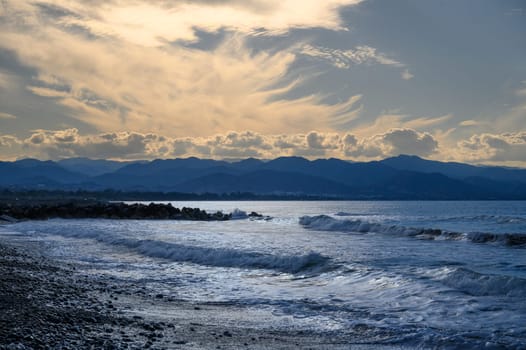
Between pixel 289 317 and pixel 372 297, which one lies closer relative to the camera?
pixel 289 317

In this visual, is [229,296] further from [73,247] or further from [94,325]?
[73,247]

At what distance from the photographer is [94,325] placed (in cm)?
873

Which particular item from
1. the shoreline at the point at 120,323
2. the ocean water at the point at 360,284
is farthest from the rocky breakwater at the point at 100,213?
the shoreline at the point at 120,323

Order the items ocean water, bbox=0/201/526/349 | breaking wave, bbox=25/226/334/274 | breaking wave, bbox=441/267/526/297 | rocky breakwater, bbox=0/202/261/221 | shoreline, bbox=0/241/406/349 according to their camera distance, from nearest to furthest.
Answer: shoreline, bbox=0/241/406/349 < ocean water, bbox=0/201/526/349 < breaking wave, bbox=441/267/526/297 < breaking wave, bbox=25/226/334/274 < rocky breakwater, bbox=0/202/261/221

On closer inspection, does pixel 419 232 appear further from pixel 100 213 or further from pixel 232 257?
pixel 100 213

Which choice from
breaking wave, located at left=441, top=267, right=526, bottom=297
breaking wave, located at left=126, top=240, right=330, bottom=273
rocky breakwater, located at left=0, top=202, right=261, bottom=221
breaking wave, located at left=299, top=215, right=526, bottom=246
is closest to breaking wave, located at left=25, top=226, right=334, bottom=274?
breaking wave, located at left=126, top=240, right=330, bottom=273

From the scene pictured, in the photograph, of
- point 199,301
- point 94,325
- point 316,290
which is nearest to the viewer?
point 94,325

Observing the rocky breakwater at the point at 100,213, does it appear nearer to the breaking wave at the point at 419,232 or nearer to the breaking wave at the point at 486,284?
the breaking wave at the point at 419,232

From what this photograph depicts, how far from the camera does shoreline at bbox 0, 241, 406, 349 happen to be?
7.68 metres

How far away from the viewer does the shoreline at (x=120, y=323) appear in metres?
7.68

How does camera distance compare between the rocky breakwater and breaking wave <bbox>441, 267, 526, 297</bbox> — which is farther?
the rocky breakwater

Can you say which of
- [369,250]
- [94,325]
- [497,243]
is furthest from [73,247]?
[497,243]

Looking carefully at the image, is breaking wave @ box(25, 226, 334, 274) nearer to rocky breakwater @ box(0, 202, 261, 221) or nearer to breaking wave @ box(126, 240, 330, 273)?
breaking wave @ box(126, 240, 330, 273)

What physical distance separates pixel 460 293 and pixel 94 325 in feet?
30.7
